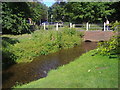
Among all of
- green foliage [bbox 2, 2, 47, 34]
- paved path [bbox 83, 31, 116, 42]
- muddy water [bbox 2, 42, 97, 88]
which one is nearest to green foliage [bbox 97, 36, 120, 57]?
muddy water [bbox 2, 42, 97, 88]

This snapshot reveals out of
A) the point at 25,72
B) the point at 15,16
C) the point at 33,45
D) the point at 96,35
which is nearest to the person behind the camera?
the point at 25,72

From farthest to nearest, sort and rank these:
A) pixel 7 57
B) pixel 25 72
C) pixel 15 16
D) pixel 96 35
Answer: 1. pixel 96 35
2. pixel 15 16
3. pixel 7 57
4. pixel 25 72

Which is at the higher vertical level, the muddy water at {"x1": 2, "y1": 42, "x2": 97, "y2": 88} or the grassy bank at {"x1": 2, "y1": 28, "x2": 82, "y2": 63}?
the grassy bank at {"x1": 2, "y1": 28, "x2": 82, "y2": 63}

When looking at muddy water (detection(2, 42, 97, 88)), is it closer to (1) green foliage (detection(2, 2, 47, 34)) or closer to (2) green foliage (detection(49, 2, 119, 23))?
(1) green foliage (detection(2, 2, 47, 34))

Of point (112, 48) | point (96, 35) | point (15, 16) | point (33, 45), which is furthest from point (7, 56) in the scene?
point (96, 35)

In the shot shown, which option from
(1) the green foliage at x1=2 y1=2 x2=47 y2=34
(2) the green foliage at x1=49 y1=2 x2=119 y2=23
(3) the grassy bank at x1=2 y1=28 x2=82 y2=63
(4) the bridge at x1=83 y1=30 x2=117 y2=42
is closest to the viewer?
(3) the grassy bank at x1=2 y1=28 x2=82 y2=63

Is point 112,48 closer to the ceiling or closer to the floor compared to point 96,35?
closer to the floor

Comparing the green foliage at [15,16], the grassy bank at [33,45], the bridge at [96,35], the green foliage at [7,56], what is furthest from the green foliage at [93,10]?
the green foliage at [7,56]

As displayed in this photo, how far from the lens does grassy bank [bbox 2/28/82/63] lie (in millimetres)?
10300

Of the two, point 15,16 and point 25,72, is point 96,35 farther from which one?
point 25,72

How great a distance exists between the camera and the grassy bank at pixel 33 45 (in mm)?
10300

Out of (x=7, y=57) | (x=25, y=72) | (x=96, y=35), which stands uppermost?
(x=96, y=35)

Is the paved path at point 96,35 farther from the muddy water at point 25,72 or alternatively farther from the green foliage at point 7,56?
the green foliage at point 7,56

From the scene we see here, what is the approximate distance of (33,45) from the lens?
1207 cm
